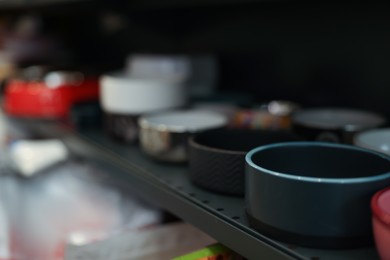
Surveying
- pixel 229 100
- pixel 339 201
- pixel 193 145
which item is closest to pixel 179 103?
pixel 229 100

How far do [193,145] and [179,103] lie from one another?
0.29m

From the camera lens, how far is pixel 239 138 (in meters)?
0.75

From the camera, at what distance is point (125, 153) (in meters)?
0.86

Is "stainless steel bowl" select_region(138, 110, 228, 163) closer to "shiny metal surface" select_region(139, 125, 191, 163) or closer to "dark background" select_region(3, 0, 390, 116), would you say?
"shiny metal surface" select_region(139, 125, 191, 163)

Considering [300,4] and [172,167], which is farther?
[300,4]

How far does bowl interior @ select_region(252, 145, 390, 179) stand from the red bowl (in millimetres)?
115

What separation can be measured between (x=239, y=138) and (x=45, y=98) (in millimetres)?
571

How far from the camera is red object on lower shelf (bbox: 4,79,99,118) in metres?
1.16

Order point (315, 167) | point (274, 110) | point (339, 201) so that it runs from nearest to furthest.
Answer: point (339, 201)
point (315, 167)
point (274, 110)

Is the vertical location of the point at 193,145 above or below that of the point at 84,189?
above

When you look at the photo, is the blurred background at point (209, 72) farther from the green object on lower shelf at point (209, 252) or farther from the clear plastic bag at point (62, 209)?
the green object on lower shelf at point (209, 252)

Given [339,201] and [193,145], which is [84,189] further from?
[339,201]

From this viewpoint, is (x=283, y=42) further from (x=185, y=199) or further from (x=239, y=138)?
(x=185, y=199)

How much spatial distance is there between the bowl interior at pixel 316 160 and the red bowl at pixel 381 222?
4.5 inches
